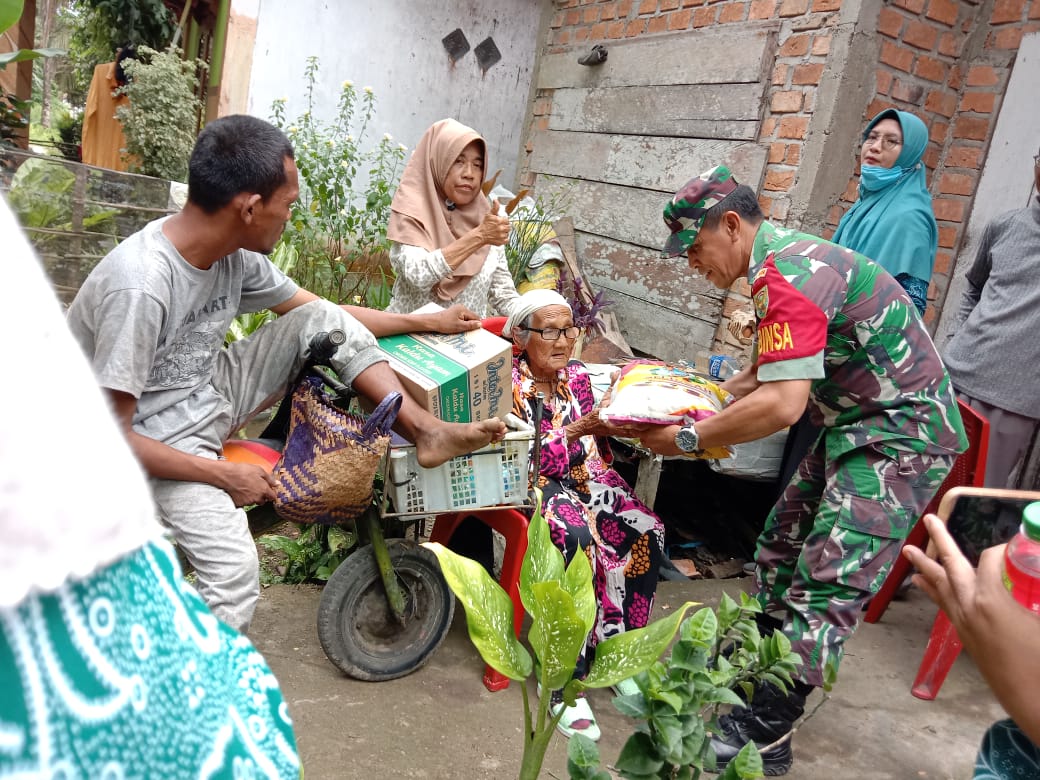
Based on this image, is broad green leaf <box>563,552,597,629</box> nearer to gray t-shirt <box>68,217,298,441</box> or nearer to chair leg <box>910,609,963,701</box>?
gray t-shirt <box>68,217,298,441</box>

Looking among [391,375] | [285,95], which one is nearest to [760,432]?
[391,375]

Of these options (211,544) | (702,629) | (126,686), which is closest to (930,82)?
(702,629)

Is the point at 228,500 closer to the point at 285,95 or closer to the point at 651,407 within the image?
the point at 651,407

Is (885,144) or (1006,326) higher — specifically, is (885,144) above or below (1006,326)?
above

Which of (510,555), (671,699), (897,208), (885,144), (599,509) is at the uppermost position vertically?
(885,144)

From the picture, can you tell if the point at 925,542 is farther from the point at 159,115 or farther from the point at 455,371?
the point at 159,115

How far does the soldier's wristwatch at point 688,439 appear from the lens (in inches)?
99.2

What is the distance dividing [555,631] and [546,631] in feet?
0.06

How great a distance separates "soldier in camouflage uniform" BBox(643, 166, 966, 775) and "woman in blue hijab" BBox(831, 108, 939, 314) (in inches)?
44.4

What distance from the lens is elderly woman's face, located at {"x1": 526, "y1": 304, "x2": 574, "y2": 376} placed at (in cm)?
294

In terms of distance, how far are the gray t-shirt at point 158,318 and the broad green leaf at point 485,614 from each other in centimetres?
91

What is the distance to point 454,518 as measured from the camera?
9.77 ft

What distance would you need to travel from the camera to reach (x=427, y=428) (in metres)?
2.32

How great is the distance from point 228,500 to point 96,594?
1699mm
